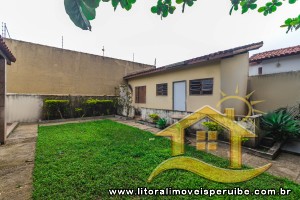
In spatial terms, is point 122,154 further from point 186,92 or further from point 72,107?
point 72,107

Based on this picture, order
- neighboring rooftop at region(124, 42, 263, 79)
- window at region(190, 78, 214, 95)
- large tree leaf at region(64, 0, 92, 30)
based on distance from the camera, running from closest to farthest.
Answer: large tree leaf at region(64, 0, 92, 30), neighboring rooftop at region(124, 42, 263, 79), window at region(190, 78, 214, 95)

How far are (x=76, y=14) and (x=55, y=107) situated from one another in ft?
36.4

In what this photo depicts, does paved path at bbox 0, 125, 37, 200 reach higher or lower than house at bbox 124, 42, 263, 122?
lower

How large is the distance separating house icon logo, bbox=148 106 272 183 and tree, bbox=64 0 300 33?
9.25 feet

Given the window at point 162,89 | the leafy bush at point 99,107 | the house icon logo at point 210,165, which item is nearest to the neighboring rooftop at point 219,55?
the window at point 162,89

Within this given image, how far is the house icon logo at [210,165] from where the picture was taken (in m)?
3.31

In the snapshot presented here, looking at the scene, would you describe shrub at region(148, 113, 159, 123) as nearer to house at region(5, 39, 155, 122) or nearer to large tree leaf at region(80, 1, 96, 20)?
house at region(5, 39, 155, 122)

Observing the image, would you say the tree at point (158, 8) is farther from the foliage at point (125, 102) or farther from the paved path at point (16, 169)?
the foliage at point (125, 102)

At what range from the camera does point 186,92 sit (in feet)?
27.8

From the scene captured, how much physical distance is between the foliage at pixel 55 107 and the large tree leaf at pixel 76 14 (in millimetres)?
10772

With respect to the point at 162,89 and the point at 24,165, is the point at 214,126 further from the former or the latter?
the point at 24,165

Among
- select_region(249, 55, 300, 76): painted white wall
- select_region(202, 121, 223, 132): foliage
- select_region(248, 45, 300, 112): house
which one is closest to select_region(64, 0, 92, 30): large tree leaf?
select_region(202, 121, 223, 132): foliage

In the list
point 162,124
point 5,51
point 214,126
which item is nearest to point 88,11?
point 214,126

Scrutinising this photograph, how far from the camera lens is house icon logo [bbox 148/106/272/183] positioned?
3307mm
